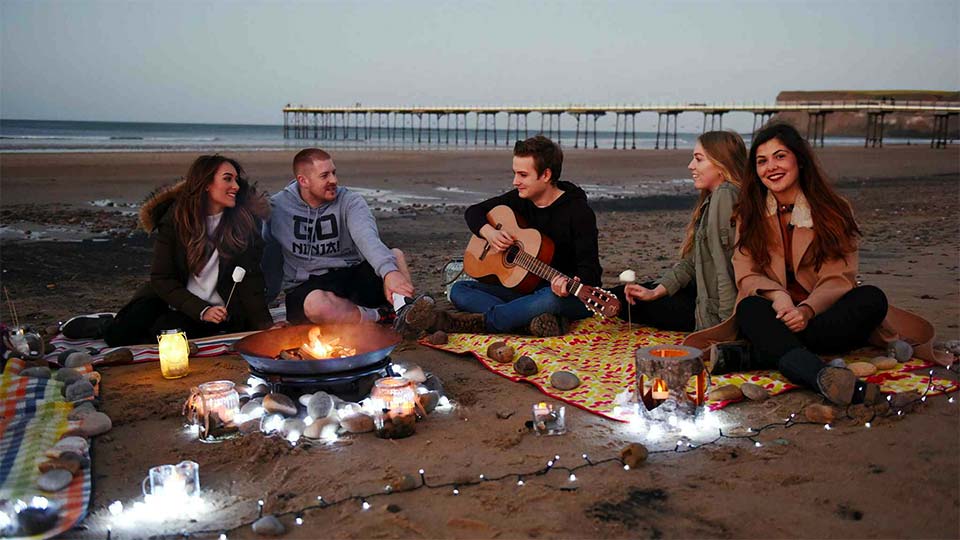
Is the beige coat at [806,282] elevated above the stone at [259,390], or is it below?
above

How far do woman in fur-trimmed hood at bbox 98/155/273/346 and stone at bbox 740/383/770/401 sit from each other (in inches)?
125

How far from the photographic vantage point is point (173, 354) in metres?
4.58

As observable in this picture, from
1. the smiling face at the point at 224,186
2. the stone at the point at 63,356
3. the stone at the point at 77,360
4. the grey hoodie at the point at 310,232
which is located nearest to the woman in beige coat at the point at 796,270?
the grey hoodie at the point at 310,232

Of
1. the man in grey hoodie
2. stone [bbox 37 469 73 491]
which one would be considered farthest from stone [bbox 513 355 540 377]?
stone [bbox 37 469 73 491]

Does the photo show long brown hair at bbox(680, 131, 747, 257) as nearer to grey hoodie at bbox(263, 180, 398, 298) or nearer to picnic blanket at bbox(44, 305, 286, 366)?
grey hoodie at bbox(263, 180, 398, 298)

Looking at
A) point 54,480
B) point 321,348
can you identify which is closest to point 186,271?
point 321,348

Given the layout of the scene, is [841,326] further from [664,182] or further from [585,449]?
[664,182]

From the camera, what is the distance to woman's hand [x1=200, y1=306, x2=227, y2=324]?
16.2 feet

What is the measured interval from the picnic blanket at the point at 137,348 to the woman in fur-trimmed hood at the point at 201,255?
105 millimetres

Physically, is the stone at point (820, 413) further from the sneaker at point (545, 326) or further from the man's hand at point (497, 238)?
the man's hand at point (497, 238)

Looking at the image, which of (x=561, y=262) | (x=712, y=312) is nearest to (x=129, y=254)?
(x=561, y=262)

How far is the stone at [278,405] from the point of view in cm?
379

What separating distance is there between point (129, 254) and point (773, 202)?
23.3 ft

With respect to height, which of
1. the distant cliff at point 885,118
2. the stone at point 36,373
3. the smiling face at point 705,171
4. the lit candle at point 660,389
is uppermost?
the distant cliff at point 885,118
